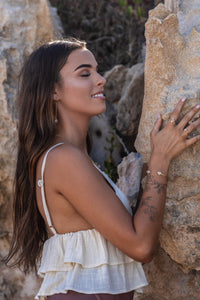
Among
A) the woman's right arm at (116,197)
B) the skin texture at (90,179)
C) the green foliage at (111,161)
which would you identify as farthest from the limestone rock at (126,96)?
the woman's right arm at (116,197)

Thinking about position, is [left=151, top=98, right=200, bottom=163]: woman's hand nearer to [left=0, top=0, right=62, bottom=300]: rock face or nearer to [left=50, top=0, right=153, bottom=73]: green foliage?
[left=0, top=0, right=62, bottom=300]: rock face

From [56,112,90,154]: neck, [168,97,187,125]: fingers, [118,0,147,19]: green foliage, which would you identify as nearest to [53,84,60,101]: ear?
[56,112,90,154]: neck

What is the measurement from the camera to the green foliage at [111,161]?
10.9ft

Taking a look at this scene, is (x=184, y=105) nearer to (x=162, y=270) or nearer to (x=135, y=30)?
(x=162, y=270)

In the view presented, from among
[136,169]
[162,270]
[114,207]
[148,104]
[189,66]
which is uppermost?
[189,66]

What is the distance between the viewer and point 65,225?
2.09 meters

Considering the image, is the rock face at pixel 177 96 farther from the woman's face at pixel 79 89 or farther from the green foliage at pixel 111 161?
the green foliage at pixel 111 161

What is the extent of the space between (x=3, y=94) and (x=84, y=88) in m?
1.19

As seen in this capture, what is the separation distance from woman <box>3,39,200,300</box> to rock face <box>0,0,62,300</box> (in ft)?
2.72

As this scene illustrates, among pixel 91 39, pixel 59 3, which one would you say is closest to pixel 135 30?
pixel 91 39

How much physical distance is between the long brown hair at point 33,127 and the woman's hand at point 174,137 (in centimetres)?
61

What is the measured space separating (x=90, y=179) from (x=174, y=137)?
506 mm

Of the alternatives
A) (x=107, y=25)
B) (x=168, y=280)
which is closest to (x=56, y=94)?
(x=168, y=280)

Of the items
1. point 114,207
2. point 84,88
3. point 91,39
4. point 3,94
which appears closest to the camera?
point 114,207
